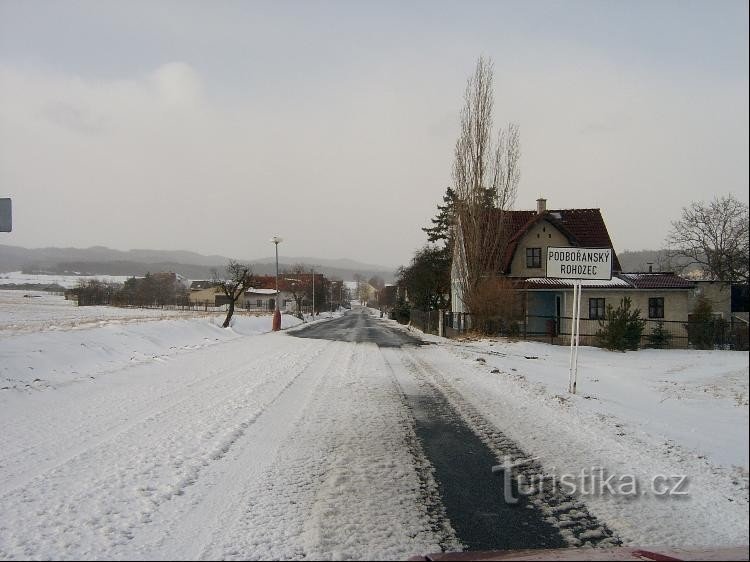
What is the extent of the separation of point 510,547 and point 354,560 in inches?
41.4

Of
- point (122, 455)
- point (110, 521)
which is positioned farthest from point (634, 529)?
point (122, 455)

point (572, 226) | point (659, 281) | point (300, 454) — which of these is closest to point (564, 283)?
point (659, 281)

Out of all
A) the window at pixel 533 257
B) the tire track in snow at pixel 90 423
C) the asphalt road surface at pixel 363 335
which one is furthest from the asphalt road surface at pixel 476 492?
the window at pixel 533 257

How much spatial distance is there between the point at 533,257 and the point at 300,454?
27338mm

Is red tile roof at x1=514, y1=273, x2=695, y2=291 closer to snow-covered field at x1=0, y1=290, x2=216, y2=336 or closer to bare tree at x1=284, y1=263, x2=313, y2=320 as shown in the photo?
snow-covered field at x1=0, y1=290, x2=216, y2=336

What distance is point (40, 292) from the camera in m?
30.2

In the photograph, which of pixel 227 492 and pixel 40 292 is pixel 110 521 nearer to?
pixel 227 492

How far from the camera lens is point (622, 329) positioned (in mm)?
18297

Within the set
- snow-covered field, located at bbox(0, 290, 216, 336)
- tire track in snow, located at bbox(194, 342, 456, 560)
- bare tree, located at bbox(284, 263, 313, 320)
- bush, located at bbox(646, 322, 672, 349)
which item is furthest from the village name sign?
bare tree, located at bbox(284, 263, 313, 320)

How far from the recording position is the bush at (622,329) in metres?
18.3

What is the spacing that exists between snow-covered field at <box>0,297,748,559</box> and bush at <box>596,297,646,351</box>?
7.31 metres

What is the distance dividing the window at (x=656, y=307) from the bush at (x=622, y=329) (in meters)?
10.0

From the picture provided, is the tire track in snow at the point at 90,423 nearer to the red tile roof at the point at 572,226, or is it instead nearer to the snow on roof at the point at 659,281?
the red tile roof at the point at 572,226

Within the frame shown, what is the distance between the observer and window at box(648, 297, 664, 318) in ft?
90.8
